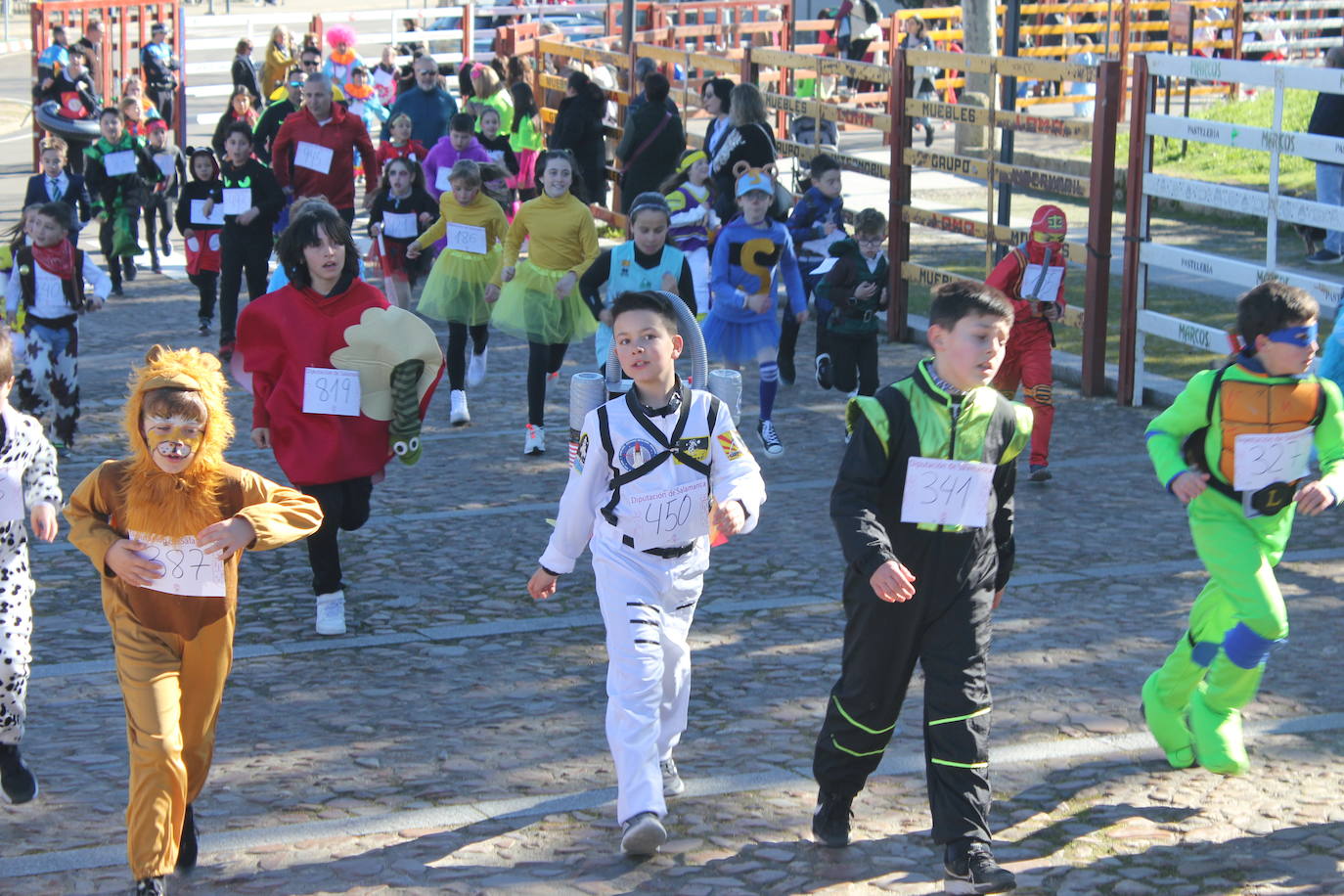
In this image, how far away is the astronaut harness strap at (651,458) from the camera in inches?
212

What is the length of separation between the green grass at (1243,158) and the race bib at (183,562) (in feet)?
56.4

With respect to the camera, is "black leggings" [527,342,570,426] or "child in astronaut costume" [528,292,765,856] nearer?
"child in astronaut costume" [528,292,765,856]

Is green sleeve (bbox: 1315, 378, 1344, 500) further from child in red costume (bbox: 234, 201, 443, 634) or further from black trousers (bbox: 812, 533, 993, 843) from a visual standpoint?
child in red costume (bbox: 234, 201, 443, 634)

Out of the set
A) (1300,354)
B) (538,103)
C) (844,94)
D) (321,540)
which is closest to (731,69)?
(538,103)

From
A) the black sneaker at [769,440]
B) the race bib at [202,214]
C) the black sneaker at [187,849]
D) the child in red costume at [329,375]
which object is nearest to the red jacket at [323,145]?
the race bib at [202,214]

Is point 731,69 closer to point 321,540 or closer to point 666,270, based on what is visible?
point 666,270

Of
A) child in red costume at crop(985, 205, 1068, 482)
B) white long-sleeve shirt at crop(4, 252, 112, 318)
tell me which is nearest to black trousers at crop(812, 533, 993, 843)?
child in red costume at crop(985, 205, 1068, 482)

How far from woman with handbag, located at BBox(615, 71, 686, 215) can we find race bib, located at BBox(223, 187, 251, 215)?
15.5ft

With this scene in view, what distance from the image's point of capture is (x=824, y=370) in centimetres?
1164

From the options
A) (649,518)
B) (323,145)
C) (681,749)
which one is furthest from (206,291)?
(649,518)

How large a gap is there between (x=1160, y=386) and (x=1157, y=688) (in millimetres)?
6648

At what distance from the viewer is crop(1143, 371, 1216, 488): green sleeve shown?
5.81 metres

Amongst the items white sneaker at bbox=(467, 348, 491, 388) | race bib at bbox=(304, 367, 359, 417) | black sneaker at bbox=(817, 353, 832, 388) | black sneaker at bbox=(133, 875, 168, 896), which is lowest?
black sneaker at bbox=(133, 875, 168, 896)

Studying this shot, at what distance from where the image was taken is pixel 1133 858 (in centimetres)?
518
